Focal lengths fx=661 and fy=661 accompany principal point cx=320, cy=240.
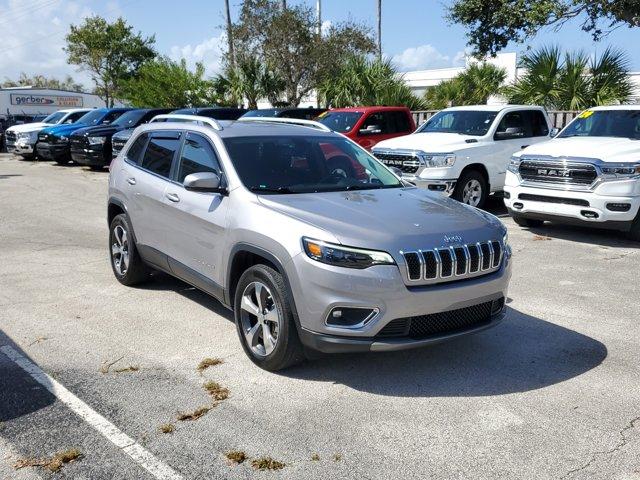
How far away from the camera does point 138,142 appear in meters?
6.69

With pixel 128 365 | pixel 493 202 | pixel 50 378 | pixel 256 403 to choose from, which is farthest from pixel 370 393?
pixel 493 202

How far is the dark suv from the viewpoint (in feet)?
61.1

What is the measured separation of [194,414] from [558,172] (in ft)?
22.5

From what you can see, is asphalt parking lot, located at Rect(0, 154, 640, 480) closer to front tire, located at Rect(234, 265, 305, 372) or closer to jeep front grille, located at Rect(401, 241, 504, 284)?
front tire, located at Rect(234, 265, 305, 372)

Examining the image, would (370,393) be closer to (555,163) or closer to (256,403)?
(256,403)

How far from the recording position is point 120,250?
6.85 metres

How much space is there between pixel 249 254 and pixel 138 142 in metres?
2.59

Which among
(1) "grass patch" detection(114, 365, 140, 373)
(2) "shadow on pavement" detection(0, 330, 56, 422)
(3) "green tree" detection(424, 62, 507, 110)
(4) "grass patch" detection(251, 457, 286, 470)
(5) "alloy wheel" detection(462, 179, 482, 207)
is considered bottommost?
(4) "grass patch" detection(251, 457, 286, 470)

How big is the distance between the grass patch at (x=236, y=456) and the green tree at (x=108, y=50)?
46.8 m

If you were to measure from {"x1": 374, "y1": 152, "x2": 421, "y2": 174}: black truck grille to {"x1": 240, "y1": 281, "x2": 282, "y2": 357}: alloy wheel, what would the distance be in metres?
6.81

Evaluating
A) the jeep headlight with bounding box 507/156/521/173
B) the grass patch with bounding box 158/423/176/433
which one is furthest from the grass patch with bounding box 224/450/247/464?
the jeep headlight with bounding box 507/156/521/173

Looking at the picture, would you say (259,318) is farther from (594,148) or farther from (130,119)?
(130,119)

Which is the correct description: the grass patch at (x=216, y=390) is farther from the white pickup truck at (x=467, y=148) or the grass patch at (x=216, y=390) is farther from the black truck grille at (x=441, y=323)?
the white pickup truck at (x=467, y=148)

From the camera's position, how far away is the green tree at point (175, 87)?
30.8 meters
